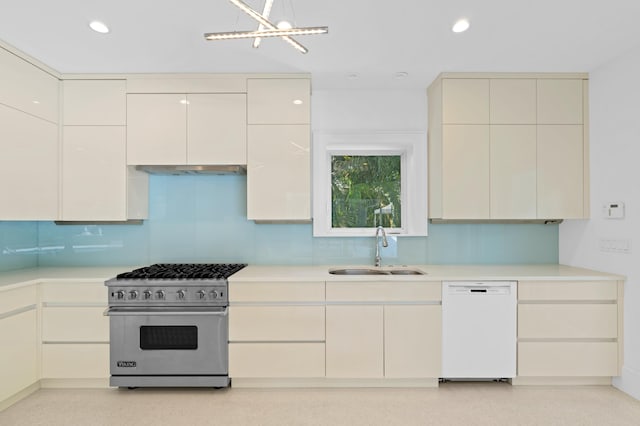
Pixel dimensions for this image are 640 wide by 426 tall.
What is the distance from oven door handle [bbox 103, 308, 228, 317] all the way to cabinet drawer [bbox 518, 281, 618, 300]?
7.28ft

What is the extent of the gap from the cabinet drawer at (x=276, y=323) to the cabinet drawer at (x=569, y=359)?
152cm

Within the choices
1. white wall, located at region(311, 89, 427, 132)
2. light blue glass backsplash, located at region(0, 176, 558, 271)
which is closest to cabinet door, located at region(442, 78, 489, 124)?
white wall, located at region(311, 89, 427, 132)

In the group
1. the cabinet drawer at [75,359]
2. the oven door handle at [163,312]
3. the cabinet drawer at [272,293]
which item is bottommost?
the cabinet drawer at [75,359]

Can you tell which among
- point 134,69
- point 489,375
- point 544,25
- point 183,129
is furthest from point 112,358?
point 544,25

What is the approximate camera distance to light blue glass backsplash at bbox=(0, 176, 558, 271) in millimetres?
3260

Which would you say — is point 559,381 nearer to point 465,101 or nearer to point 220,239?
point 465,101

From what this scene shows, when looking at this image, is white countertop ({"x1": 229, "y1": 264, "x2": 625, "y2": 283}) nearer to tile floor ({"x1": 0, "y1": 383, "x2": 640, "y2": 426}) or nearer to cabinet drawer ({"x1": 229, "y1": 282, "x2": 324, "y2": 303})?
Answer: cabinet drawer ({"x1": 229, "y1": 282, "x2": 324, "y2": 303})

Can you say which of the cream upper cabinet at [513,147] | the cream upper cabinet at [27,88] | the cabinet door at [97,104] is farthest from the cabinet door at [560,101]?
the cream upper cabinet at [27,88]

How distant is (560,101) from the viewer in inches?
115

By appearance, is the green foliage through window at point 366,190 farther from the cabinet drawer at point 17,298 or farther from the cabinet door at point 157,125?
the cabinet drawer at point 17,298

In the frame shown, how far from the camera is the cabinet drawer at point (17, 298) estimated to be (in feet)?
7.65

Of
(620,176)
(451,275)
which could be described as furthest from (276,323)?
(620,176)

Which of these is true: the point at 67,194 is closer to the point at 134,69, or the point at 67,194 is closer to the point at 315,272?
the point at 134,69

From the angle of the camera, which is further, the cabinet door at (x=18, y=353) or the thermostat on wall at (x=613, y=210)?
the thermostat on wall at (x=613, y=210)
